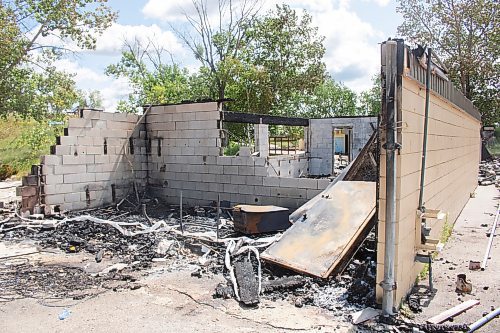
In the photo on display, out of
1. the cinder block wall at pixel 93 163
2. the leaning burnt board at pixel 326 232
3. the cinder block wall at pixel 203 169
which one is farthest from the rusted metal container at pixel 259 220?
the cinder block wall at pixel 93 163

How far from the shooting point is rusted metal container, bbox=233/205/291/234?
7.09 metres

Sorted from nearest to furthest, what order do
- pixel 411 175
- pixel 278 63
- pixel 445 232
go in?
1. pixel 411 175
2. pixel 445 232
3. pixel 278 63

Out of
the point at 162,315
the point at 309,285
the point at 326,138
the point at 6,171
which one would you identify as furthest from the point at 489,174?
the point at 6,171

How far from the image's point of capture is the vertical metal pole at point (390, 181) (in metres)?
3.85

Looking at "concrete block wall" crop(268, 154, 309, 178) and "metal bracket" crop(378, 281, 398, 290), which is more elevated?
"concrete block wall" crop(268, 154, 309, 178)

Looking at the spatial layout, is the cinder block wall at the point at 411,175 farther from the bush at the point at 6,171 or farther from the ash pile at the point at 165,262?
the bush at the point at 6,171

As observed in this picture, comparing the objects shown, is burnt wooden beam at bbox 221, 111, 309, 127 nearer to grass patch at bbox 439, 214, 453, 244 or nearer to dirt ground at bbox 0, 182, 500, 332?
dirt ground at bbox 0, 182, 500, 332

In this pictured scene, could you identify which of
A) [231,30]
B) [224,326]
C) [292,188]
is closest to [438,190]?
[292,188]

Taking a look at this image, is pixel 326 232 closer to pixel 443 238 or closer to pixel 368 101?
pixel 443 238

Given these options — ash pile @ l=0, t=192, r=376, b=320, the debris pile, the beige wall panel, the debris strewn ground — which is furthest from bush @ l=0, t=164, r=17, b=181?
the beige wall panel

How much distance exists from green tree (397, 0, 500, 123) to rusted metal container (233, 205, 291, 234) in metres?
21.7

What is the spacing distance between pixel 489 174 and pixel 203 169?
537 inches

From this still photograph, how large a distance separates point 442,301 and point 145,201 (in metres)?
7.80

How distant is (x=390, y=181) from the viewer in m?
3.86
